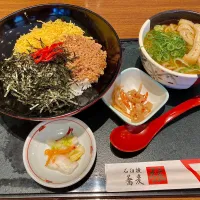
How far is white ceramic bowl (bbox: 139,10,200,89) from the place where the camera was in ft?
4.08

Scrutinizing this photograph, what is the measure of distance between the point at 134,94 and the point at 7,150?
25.7 inches

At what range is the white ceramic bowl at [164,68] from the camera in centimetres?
124

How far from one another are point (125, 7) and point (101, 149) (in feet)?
3.37

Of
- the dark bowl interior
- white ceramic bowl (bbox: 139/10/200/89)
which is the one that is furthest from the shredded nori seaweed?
the dark bowl interior

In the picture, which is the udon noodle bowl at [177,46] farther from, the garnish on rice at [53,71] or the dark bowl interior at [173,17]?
the garnish on rice at [53,71]

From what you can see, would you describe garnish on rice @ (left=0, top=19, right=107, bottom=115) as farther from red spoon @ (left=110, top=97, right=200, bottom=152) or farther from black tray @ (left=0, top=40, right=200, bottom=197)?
red spoon @ (left=110, top=97, right=200, bottom=152)

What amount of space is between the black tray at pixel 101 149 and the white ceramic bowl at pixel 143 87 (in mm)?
64

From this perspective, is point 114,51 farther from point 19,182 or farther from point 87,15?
point 19,182

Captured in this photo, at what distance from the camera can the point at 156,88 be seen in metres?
1.36

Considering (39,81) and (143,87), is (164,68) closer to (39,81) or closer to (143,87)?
(143,87)

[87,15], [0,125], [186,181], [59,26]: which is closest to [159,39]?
[87,15]

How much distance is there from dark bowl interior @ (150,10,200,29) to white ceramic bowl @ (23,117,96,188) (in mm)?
675

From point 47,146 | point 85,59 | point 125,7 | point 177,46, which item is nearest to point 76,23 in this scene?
point 85,59

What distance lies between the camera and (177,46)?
4.51 feet
